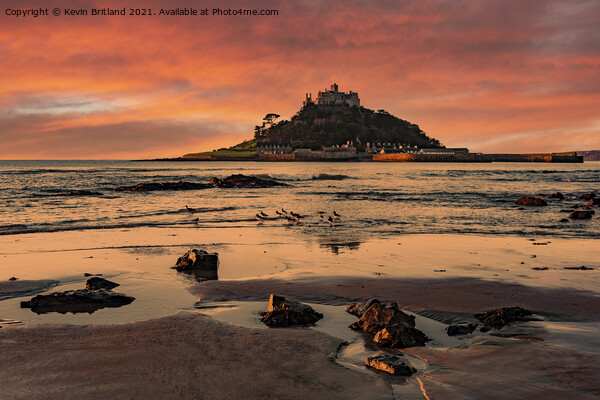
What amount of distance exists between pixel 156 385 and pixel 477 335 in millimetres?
5589

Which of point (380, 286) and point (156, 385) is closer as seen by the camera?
point (156, 385)

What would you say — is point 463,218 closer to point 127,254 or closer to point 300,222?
point 300,222

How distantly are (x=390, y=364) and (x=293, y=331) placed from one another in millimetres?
2258

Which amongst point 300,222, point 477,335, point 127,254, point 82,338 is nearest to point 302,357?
point 477,335

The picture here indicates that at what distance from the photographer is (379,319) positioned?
26.7ft

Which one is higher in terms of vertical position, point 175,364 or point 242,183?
point 242,183

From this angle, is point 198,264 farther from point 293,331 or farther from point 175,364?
point 175,364

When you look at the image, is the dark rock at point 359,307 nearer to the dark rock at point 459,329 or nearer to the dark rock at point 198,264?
the dark rock at point 459,329

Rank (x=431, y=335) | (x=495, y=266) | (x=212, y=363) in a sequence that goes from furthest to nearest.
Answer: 1. (x=495, y=266)
2. (x=431, y=335)
3. (x=212, y=363)

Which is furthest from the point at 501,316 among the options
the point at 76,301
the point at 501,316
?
the point at 76,301

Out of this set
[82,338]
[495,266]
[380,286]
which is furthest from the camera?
[495,266]

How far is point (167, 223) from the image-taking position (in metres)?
25.2

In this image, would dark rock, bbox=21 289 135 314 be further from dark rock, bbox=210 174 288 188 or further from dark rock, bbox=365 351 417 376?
dark rock, bbox=210 174 288 188

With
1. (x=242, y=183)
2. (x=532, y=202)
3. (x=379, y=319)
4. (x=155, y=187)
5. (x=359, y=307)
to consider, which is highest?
(x=242, y=183)
